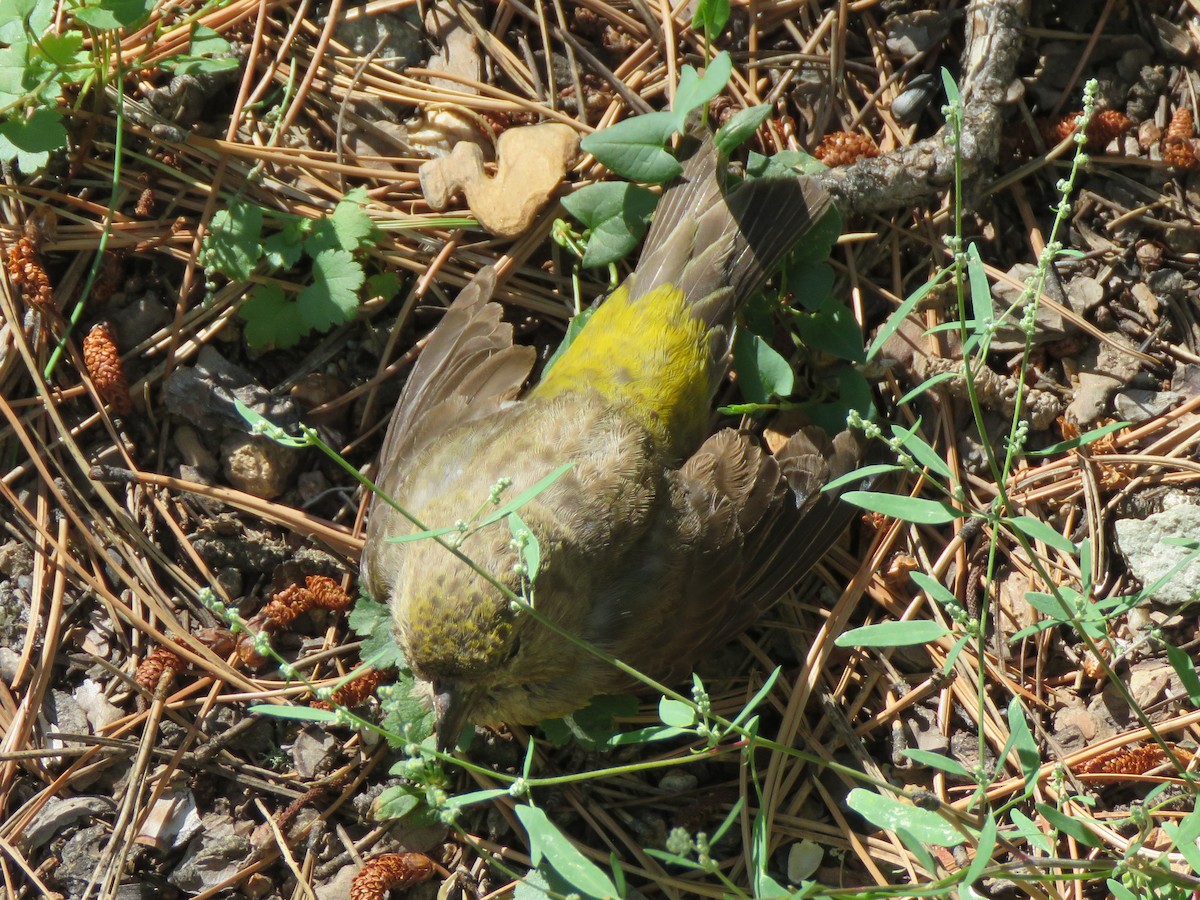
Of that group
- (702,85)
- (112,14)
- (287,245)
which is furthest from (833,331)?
(112,14)

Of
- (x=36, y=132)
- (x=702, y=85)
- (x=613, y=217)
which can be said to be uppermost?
(x=36, y=132)

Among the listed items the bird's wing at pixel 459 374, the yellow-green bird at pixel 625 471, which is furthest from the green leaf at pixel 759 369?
the bird's wing at pixel 459 374

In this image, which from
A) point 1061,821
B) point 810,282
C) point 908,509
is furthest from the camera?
point 810,282

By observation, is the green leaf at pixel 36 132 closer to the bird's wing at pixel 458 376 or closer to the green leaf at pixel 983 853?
the bird's wing at pixel 458 376

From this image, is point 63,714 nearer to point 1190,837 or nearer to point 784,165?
point 784,165

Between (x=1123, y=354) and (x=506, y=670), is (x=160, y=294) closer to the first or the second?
(x=506, y=670)

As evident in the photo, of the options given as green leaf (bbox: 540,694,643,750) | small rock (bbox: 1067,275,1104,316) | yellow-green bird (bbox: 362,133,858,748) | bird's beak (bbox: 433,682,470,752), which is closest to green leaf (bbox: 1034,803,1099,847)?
yellow-green bird (bbox: 362,133,858,748)

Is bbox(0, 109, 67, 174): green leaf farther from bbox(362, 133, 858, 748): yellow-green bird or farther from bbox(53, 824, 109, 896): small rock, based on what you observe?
bbox(53, 824, 109, 896): small rock
